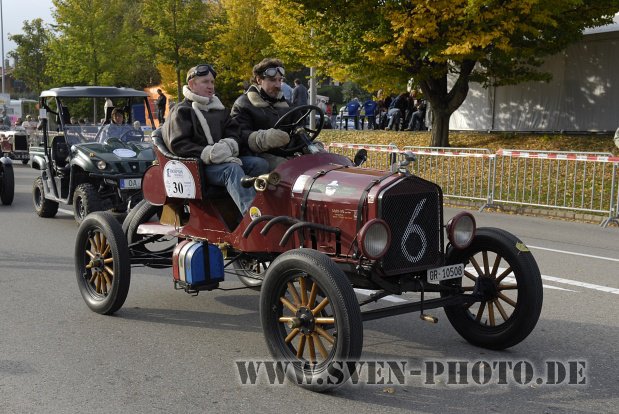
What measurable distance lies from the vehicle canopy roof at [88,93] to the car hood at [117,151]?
1.07m

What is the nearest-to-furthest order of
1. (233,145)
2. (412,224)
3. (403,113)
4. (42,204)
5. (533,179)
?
(412,224) → (233,145) → (42,204) → (533,179) → (403,113)

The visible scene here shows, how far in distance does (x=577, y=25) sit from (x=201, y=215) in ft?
43.1

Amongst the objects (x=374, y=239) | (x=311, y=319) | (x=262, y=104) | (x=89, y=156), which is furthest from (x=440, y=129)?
(x=311, y=319)

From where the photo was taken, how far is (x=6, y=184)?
44.4ft

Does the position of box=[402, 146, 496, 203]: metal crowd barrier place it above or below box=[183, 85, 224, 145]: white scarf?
below

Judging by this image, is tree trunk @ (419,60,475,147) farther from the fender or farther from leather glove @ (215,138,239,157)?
leather glove @ (215,138,239,157)

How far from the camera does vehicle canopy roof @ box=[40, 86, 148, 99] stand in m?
11.9

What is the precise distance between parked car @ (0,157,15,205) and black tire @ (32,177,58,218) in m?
1.42

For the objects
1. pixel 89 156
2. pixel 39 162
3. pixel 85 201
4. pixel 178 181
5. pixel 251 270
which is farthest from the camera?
pixel 39 162

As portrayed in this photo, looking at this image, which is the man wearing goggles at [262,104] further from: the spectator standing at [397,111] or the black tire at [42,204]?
the spectator standing at [397,111]

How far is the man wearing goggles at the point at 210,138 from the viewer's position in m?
5.61

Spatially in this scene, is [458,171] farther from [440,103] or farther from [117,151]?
[117,151]

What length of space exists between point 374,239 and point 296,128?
4.72 ft

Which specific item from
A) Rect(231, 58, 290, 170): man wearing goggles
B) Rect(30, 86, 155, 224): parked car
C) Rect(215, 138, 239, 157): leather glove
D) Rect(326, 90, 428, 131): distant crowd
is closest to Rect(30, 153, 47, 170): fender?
Rect(30, 86, 155, 224): parked car
